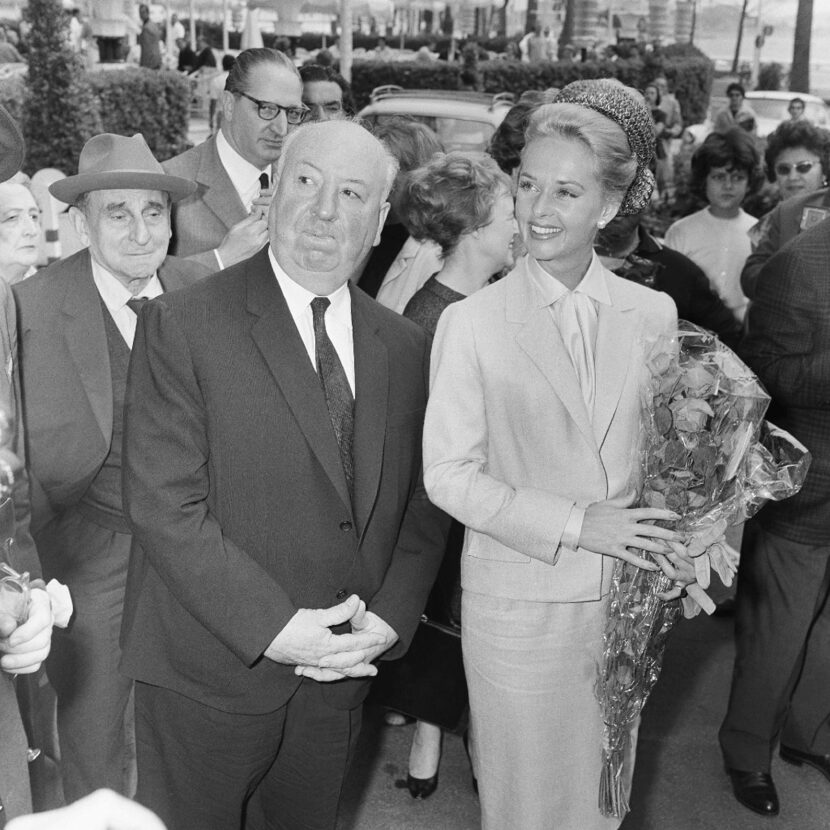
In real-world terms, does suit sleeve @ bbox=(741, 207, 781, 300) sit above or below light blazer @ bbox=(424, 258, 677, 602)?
below

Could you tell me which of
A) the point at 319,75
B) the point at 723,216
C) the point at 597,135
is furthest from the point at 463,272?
the point at 723,216

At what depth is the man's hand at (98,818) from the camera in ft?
2.77

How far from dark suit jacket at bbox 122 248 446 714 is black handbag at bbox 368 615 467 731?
897 millimetres

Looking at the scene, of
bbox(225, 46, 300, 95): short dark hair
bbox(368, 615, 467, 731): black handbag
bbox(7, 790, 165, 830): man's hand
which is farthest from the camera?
bbox(225, 46, 300, 95): short dark hair

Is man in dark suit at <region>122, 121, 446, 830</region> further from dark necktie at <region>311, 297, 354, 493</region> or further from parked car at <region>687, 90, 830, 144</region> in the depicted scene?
parked car at <region>687, 90, 830, 144</region>

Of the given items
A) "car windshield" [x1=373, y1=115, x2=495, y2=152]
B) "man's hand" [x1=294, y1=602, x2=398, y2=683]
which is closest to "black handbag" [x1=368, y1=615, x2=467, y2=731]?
"man's hand" [x1=294, y1=602, x2=398, y2=683]

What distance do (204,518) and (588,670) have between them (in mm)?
1025

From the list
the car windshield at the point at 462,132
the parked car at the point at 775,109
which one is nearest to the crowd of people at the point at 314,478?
the car windshield at the point at 462,132

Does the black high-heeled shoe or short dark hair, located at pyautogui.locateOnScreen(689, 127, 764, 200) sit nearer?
the black high-heeled shoe

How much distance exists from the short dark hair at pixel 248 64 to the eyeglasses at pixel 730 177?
2410 millimetres

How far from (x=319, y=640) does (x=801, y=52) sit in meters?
25.0

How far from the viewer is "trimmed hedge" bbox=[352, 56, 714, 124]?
23375mm

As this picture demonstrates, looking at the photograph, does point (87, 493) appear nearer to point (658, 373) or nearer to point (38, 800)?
point (38, 800)

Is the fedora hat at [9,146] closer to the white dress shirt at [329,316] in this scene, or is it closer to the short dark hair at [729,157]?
the white dress shirt at [329,316]
